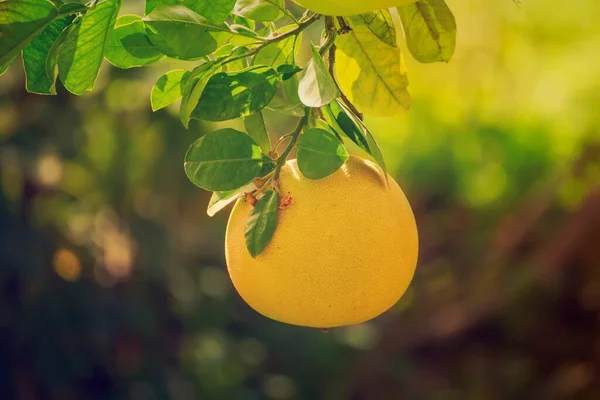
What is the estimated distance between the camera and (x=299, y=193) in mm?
595

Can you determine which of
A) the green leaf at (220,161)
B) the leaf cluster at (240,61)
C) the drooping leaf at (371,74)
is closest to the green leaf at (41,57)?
the leaf cluster at (240,61)

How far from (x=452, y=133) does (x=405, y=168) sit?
0.96 feet

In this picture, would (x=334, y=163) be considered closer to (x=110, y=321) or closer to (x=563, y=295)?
(x=110, y=321)

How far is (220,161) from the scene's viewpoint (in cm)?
55

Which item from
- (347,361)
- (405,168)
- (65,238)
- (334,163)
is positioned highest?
(334,163)

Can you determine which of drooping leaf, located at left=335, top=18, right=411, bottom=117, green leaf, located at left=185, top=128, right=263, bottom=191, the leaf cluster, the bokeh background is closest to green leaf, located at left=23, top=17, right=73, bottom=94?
the leaf cluster

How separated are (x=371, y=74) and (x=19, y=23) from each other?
27cm

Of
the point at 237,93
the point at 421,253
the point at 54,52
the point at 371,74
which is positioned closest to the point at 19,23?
the point at 54,52

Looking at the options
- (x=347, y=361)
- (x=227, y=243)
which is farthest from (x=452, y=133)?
(x=227, y=243)

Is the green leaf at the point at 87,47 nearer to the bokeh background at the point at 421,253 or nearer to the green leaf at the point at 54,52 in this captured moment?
the green leaf at the point at 54,52

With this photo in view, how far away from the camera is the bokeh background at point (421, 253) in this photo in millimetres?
2682

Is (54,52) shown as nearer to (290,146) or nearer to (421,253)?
(290,146)

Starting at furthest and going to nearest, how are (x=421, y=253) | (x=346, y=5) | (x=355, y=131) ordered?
(x=421, y=253)
(x=355, y=131)
(x=346, y=5)

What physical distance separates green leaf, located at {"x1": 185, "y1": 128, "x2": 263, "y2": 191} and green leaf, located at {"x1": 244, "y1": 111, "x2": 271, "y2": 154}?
51 mm
